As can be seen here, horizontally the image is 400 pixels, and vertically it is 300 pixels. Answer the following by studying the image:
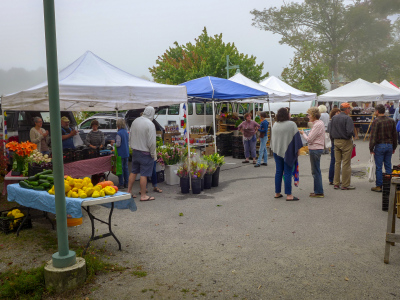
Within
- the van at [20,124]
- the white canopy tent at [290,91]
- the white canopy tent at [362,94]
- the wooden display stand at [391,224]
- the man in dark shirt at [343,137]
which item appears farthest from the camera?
the white canopy tent at [362,94]

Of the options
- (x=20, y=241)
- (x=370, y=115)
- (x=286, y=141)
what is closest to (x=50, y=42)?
(x=20, y=241)

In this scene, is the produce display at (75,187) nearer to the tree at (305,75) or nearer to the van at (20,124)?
the van at (20,124)

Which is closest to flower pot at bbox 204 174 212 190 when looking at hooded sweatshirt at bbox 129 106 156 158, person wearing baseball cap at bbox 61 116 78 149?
hooded sweatshirt at bbox 129 106 156 158

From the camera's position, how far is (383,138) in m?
7.76

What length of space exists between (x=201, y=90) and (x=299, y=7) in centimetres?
3681

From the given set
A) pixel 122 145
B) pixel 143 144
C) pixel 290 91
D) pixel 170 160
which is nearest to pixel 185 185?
pixel 170 160

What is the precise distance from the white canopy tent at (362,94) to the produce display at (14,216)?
1732cm

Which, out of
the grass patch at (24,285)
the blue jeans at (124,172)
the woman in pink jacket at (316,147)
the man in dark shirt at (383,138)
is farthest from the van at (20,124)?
the man in dark shirt at (383,138)

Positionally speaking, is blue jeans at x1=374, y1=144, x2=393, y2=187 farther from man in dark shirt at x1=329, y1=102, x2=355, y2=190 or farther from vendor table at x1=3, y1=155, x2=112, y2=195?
vendor table at x1=3, y1=155, x2=112, y2=195

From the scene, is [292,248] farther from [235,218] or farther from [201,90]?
[201,90]

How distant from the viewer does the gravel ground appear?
3996 mm

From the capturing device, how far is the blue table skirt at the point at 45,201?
187 inches

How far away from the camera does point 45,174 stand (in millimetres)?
6266

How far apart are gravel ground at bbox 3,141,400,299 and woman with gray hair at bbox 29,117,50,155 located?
314cm
